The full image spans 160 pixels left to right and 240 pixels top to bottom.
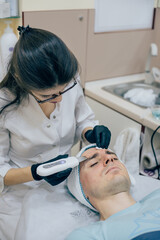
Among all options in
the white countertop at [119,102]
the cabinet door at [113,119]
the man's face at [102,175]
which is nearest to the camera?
the man's face at [102,175]

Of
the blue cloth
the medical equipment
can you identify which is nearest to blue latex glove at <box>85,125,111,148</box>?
the medical equipment

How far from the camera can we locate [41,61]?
1104 mm

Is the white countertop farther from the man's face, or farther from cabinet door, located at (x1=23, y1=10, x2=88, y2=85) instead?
the man's face

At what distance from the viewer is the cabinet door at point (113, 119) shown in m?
1.90

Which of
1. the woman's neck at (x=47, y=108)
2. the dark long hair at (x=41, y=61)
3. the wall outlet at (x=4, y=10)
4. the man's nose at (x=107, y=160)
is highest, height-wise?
the wall outlet at (x=4, y=10)

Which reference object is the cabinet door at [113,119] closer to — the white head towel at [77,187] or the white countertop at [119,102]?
the white countertop at [119,102]

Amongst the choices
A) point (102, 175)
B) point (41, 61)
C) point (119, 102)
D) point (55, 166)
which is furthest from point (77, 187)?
point (119, 102)

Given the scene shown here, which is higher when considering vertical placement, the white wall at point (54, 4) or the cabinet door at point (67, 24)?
the white wall at point (54, 4)

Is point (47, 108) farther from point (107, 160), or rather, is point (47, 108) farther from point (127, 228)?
point (127, 228)

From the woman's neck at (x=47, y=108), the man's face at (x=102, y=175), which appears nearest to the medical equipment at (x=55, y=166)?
the man's face at (x=102, y=175)

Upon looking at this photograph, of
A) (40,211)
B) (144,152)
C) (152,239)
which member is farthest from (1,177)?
(144,152)

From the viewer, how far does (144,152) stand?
6.31 ft

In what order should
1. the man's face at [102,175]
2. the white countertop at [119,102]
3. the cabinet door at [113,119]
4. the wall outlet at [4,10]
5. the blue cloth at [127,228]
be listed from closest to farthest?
1. the blue cloth at [127,228]
2. the man's face at [102,175]
3. the wall outlet at [4,10]
4. the white countertop at [119,102]
5. the cabinet door at [113,119]

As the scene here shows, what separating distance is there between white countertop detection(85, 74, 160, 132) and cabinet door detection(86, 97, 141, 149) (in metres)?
0.03
